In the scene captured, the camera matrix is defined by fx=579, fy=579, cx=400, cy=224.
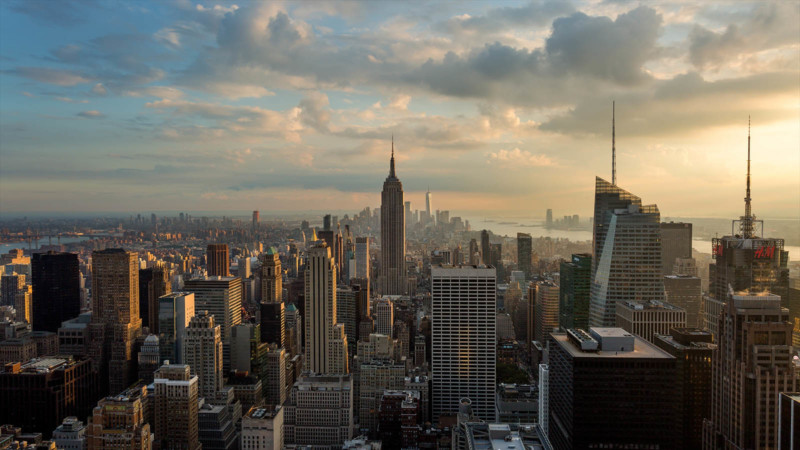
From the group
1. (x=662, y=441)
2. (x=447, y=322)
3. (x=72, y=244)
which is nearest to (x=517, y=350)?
(x=447, y=322)

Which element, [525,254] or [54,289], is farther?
[525,254]

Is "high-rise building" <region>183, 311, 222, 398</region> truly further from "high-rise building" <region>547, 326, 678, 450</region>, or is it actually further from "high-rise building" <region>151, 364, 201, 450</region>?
"high-rise building" <region>547, 326, 678, 450</region>

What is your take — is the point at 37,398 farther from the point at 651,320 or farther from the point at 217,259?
the point at 651,320

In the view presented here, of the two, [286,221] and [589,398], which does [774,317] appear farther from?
[286,221]

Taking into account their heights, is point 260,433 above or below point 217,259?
→ below

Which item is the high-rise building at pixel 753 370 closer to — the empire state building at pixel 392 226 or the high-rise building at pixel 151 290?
the high-rise building at pixel 151 290

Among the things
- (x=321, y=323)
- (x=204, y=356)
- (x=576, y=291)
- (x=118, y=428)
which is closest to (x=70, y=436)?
(x=118, y=428)
